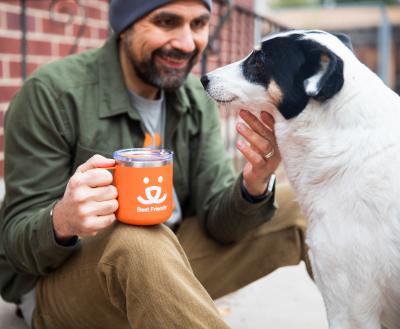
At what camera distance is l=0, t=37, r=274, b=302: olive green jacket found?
6.37 feet

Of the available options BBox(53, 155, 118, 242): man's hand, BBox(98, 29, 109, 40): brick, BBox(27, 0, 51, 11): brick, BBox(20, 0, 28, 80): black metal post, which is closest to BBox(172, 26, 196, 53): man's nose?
BBox(53, 155, 118, 242): man's hand

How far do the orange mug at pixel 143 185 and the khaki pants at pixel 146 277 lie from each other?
82mm

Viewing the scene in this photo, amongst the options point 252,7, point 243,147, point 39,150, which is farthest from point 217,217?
point 252,7

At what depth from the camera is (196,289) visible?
1.74 meters

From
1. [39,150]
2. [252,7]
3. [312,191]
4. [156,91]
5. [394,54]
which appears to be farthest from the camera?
→ [394,54]

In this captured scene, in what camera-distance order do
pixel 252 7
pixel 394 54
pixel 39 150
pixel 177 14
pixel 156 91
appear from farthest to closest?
pixel 394 54, pixel 252 7, pixel 156 91, pixel 177 14, pixel 39 150

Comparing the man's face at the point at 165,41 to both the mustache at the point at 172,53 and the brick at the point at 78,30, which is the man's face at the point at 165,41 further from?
the brick at the point at 78,30

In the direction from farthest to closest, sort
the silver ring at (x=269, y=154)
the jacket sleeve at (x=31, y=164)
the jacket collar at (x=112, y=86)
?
the jacket collar at (x=112, y=86)
the silver ring at (x=269, y=154)
the jacket sleeve at (x=31, y=164)

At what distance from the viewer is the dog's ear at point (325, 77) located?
1639mm

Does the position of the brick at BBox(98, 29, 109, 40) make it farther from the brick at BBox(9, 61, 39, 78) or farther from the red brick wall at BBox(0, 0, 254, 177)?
the brick at BBox(9, 61, 39, 78)

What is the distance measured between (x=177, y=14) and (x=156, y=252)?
0.98 meters

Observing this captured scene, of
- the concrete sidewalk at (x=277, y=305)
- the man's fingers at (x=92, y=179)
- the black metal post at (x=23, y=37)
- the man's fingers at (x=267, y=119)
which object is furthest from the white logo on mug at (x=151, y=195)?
the black metal post at (x=23, y=37)

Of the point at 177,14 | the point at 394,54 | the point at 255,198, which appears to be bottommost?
the point at 394,54

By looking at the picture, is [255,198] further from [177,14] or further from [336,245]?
[177,14]
